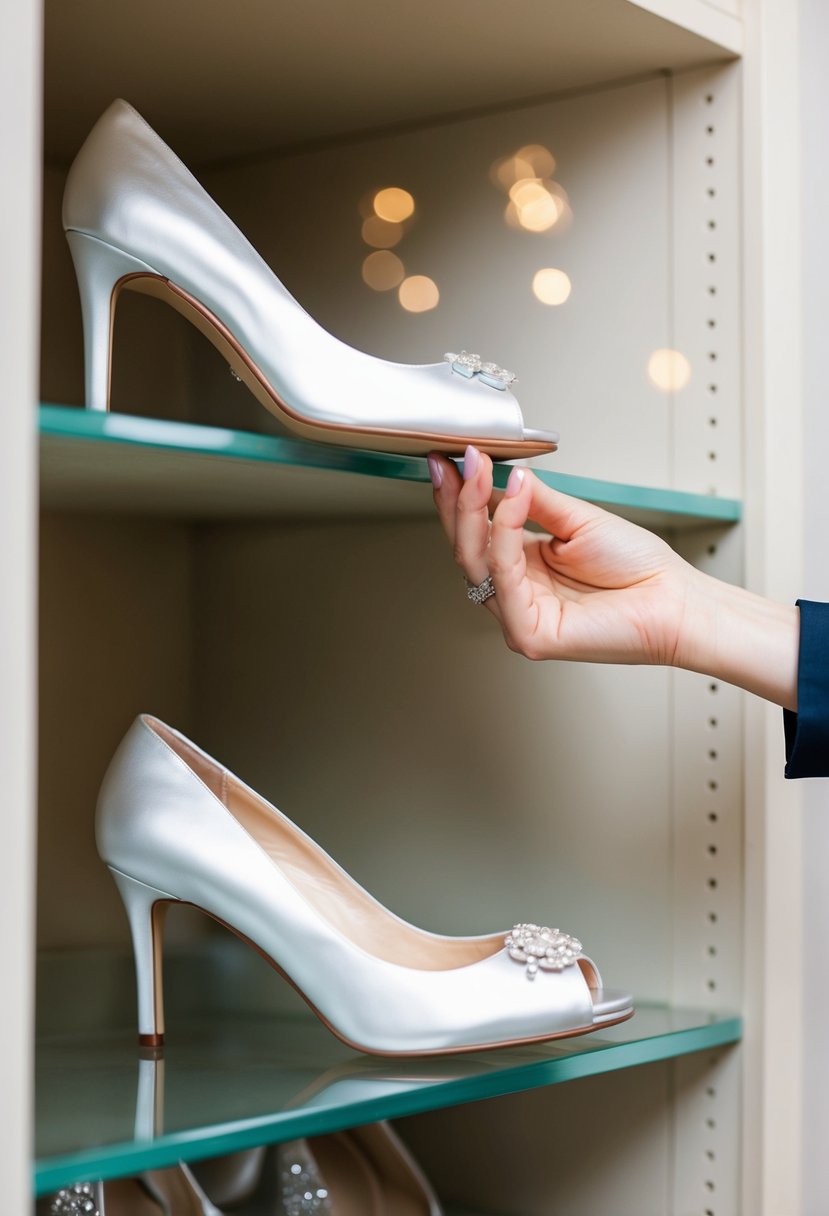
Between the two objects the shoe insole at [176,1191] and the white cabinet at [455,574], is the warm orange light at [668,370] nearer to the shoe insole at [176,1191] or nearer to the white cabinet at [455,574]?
the white cabinet at [455,574]

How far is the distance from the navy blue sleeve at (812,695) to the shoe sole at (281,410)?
0.23 meters

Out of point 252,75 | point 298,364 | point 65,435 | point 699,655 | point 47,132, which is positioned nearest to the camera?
point 65,435

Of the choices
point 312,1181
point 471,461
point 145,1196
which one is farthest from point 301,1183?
point 471,461

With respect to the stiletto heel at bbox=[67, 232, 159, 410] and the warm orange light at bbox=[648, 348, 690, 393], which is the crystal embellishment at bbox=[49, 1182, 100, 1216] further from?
the warm orange light at bbox=[648, 348, 690, 393]

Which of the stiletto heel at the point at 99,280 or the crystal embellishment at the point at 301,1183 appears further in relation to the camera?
the crystal embellishment at the point at 301,1183

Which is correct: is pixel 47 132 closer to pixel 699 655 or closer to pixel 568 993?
pixel 699 655

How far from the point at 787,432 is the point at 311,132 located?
16.9 inches

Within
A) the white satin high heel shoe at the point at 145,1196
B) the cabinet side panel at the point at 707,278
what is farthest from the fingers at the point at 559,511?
the white satin high heel shoe at the point at 145,1196

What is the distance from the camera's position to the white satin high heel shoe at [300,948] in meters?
0.71

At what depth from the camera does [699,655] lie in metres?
0.82

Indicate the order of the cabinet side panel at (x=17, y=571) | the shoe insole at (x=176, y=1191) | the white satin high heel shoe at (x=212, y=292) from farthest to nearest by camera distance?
the shoe insole at (x=176, y=1191)
the white satin high heel shoe at (x=212, y=292)
the cabinet side panel at (x=17, y=571)

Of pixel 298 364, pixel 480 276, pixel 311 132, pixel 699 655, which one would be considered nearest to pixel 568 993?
pixel 699 655

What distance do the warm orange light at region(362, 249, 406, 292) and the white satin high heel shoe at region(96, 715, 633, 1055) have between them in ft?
1.45

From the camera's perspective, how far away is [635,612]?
82cm
